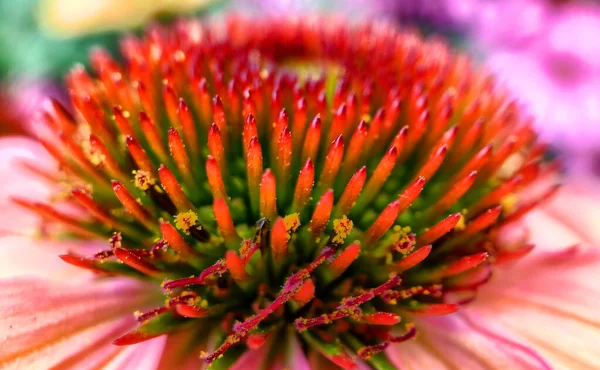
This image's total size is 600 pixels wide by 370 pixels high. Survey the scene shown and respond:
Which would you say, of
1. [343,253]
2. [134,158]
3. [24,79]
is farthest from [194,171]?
[24,79]

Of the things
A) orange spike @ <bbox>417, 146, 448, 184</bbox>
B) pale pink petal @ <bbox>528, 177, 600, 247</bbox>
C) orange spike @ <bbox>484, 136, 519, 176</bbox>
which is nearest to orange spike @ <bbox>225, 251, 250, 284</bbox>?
orange spike @ <bbox>417, 146, 448, 184</bbox>

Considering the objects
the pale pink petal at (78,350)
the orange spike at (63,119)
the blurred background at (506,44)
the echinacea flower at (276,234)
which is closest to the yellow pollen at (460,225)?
the echinacea flower at (276,234)

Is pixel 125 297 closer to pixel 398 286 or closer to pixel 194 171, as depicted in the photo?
pixel 194 171

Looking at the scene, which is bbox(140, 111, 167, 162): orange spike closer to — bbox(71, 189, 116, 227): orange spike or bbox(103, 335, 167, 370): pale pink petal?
bbox(71, 189, 116, 227): orange spike

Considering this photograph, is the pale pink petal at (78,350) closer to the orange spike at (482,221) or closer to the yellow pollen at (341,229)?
the yellow pollen at (341,229)

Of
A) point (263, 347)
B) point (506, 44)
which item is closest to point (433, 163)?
point (263, 347)

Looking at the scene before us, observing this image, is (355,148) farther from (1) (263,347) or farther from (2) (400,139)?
(1) (263,347)
